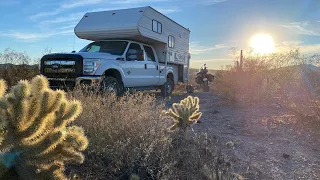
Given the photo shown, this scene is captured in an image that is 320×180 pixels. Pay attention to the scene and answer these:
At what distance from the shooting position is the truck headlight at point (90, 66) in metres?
8.06

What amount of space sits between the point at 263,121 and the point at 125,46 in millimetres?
5277

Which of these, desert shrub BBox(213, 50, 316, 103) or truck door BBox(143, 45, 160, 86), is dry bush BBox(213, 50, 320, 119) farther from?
truck door BBox(143, 45, 160, 86)

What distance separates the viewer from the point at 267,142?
500cm

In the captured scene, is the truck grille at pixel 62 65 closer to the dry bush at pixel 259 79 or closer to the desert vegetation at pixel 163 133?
the desert vegetation at pixel 163 133

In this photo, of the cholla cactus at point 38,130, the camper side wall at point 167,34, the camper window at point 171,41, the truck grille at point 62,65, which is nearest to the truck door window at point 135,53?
the camper side wall at point 167,34

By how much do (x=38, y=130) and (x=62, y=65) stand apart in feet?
21.7

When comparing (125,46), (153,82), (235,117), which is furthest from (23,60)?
(235,117)

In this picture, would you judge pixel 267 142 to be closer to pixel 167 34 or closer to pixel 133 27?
pixel 133 27

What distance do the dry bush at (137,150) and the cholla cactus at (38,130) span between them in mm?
725

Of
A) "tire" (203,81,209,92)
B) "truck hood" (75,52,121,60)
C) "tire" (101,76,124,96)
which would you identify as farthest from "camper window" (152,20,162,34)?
"tire" (203,81,209,92)

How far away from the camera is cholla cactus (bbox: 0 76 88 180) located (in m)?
1.94

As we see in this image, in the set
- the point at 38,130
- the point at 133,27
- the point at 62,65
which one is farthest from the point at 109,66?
the point at 38,130

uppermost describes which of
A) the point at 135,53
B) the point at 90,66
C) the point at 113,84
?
the point at 135,53

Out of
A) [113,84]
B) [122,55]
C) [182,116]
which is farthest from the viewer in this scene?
[122,55]
